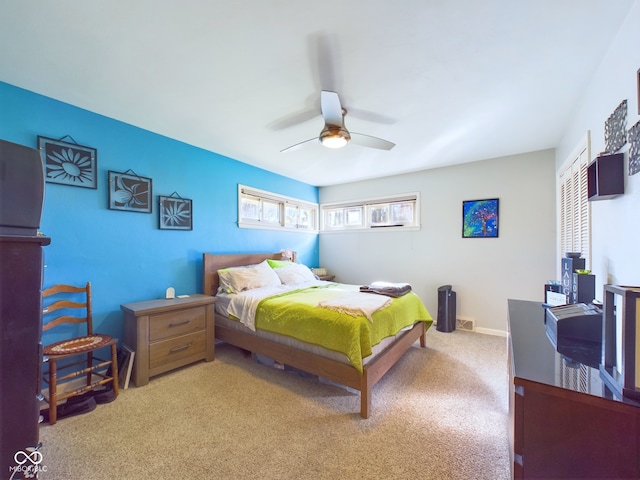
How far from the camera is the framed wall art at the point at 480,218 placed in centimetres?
356

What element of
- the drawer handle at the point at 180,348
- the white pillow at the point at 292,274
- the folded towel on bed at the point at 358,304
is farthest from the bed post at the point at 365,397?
the white pillow at the point at 292,274

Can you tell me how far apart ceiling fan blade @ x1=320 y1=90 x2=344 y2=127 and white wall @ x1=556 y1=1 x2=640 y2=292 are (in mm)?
1550

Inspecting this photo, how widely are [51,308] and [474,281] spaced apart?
477 centimetres

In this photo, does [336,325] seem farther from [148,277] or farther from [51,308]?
[51,308]

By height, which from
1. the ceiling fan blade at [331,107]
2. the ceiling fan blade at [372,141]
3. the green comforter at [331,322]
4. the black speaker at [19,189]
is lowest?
the green comforter at [331,322]

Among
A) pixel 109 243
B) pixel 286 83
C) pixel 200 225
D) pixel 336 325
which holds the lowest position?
pixel 336 325

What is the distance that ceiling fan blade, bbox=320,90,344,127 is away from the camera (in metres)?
1.74

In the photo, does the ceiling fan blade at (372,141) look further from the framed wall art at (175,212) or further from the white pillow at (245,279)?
the framed wall art at (175,212)

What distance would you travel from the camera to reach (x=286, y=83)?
1922 mm

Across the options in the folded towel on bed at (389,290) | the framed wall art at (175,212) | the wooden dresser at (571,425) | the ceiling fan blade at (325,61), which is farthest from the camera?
the framed wall art at (175,212)

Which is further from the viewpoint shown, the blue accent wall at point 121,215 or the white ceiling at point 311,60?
the blue accent wall at point 121,215

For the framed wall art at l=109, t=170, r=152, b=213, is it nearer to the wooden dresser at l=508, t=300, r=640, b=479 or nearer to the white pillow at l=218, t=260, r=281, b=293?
the white pillow at l=218, t=260, r=281, b=293

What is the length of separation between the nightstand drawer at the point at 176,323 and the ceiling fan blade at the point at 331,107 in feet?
7.59

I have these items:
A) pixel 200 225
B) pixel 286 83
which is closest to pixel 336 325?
pixel 286 83
